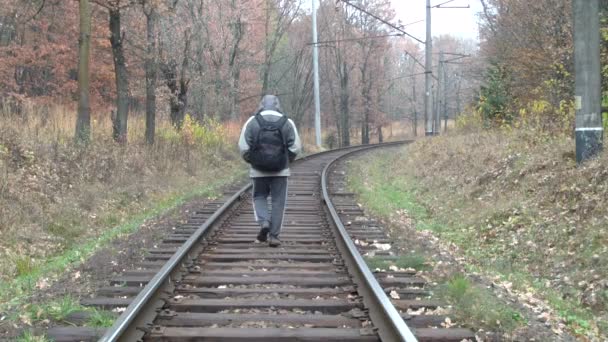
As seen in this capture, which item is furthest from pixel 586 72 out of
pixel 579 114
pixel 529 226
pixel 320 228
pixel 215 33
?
pixel 215 33

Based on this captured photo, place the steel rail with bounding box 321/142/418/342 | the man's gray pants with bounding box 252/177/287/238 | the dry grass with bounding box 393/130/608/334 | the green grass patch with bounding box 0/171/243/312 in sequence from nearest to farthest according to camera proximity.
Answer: the steel rail with bounding box 321/142/418/342, the green grass patch with bounding box 0/171/243/312, the dry grass with bounding box 393/130/608/334, the man's gray pants with bounding box 252/177/287/238

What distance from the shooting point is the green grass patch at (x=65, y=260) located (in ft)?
19.9

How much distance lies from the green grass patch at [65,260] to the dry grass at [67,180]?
0.49 feet

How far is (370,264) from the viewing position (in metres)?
7.04

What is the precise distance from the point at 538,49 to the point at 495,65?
24.5 feet

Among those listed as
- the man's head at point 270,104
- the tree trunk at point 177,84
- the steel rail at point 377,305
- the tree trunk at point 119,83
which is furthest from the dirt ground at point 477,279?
the tree trunk at point 177,84

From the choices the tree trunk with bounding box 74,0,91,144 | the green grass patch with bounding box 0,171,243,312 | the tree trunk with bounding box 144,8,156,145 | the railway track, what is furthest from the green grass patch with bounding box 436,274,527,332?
the tree trunk with bounding box 144,8,156,145

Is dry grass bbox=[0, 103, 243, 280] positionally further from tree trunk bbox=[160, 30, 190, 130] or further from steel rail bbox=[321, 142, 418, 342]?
steel rail bbox=[321, 142, 418, 342]

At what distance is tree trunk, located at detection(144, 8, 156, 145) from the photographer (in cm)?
1888

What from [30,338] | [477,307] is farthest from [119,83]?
[477,307]

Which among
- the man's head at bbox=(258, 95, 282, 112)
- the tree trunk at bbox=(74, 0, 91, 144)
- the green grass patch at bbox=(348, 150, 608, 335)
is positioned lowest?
the green grass patch at bbox=(348, 150, 608, 335)

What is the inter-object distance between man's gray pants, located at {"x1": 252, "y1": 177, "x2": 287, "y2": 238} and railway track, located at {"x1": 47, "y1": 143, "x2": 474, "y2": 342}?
365mm

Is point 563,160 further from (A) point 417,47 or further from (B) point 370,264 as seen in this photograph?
(A) point 417,47

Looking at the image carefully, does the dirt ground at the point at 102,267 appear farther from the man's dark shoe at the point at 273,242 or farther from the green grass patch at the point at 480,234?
the green grass patch at the point at 480,234
